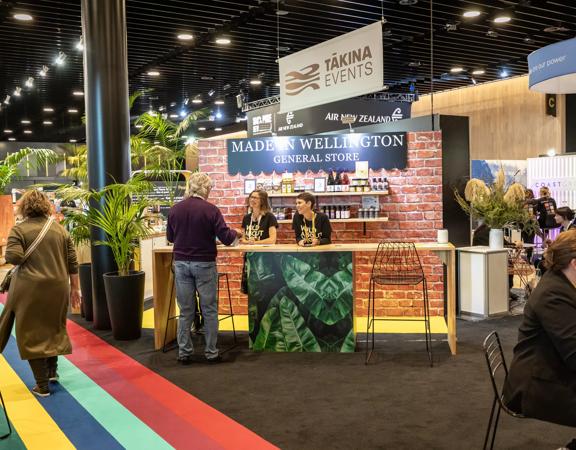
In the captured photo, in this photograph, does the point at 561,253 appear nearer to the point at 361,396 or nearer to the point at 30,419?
the point at 361,396

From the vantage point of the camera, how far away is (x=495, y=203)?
21.7ft

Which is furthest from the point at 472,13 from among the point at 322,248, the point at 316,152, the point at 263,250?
the point at 263,250

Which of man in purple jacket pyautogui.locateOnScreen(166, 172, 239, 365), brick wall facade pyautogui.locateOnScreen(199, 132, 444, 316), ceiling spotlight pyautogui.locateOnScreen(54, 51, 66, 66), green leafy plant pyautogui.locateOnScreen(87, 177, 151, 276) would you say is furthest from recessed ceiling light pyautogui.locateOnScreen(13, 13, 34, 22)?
man in purple jacket pyautogui.locateOnScreen(166, 172, 239, 365)

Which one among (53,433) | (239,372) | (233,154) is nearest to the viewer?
(53,433)

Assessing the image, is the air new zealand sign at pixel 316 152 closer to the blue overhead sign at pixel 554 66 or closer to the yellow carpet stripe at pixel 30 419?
the blue overhead sign at pixel 554 66

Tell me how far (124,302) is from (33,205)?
Answer: 1.83 metres

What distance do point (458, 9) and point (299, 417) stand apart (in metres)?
6.57

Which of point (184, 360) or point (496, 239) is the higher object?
point (496, 239)

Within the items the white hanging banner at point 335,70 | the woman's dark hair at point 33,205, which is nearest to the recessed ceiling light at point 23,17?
the white hanging banner at point 335,70

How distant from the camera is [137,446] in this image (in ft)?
10.9

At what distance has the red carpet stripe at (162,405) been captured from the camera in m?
3.39

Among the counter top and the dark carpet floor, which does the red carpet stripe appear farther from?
the counter top

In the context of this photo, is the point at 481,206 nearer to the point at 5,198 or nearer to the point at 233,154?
the point at 233,154

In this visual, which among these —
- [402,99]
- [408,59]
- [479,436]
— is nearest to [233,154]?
[479,436]
